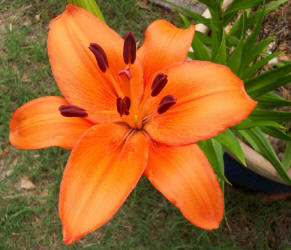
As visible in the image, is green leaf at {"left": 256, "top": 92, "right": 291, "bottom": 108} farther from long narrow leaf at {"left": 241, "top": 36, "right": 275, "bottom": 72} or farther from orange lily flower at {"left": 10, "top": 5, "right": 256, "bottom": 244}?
orange lily flower at {"left": 10, "top": 5, "right": 256, "bottom": 244}

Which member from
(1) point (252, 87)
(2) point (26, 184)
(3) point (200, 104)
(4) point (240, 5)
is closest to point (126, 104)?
(3) point (200, 104)

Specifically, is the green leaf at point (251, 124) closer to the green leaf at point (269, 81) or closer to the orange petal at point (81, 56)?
the green leaf at point (269, 81)

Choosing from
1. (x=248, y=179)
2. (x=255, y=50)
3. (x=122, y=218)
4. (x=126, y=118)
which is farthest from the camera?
(x=122, y=218)

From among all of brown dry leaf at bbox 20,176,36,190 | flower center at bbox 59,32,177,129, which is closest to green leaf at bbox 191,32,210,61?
flower center at bbox 59,32,177,129

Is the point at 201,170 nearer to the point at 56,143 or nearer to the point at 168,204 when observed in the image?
the point at 56,143

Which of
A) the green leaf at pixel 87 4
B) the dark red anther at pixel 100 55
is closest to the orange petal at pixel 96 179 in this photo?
the dark red anther at pixel 100 55

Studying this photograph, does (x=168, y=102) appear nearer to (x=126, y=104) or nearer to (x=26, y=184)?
(x=126, y=104)

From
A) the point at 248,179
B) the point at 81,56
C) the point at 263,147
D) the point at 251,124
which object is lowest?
the point at 248,179
